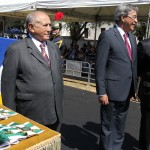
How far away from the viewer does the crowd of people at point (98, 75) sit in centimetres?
223

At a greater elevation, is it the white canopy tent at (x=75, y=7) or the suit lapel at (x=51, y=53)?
the white canopy tent at (x=75, y=7)

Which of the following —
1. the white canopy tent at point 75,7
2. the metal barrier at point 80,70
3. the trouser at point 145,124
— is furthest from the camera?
the metal barrier at point 80,70

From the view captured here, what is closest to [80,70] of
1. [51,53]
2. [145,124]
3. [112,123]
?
[145,124]

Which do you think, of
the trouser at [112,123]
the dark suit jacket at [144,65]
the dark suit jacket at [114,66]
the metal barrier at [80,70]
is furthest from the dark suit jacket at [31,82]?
the metal barrier at [80,70]

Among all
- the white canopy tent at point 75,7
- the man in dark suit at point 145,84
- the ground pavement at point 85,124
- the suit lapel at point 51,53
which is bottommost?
the ground pavement at point 85,124

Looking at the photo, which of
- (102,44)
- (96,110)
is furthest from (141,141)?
(96,110)

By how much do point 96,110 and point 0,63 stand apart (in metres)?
2.44

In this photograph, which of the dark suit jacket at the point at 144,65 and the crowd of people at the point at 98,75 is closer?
the crowd of people at the point at 98,75

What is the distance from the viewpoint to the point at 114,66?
9.33ft

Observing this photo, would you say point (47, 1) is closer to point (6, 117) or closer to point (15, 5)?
point (15, 5)

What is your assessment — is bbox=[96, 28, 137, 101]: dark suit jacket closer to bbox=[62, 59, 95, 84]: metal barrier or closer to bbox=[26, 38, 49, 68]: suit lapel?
bbox=[26, 38, 49, 68]: suit lapel

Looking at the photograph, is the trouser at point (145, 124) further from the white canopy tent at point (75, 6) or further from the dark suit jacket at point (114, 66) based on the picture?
the white canopy tent at point (75, 6)

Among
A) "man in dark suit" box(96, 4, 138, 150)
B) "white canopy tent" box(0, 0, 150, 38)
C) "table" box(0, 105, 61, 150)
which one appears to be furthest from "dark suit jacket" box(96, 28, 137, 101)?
"white canopy tent" box(0, 0, 150, 38)

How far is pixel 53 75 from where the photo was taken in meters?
2.30
